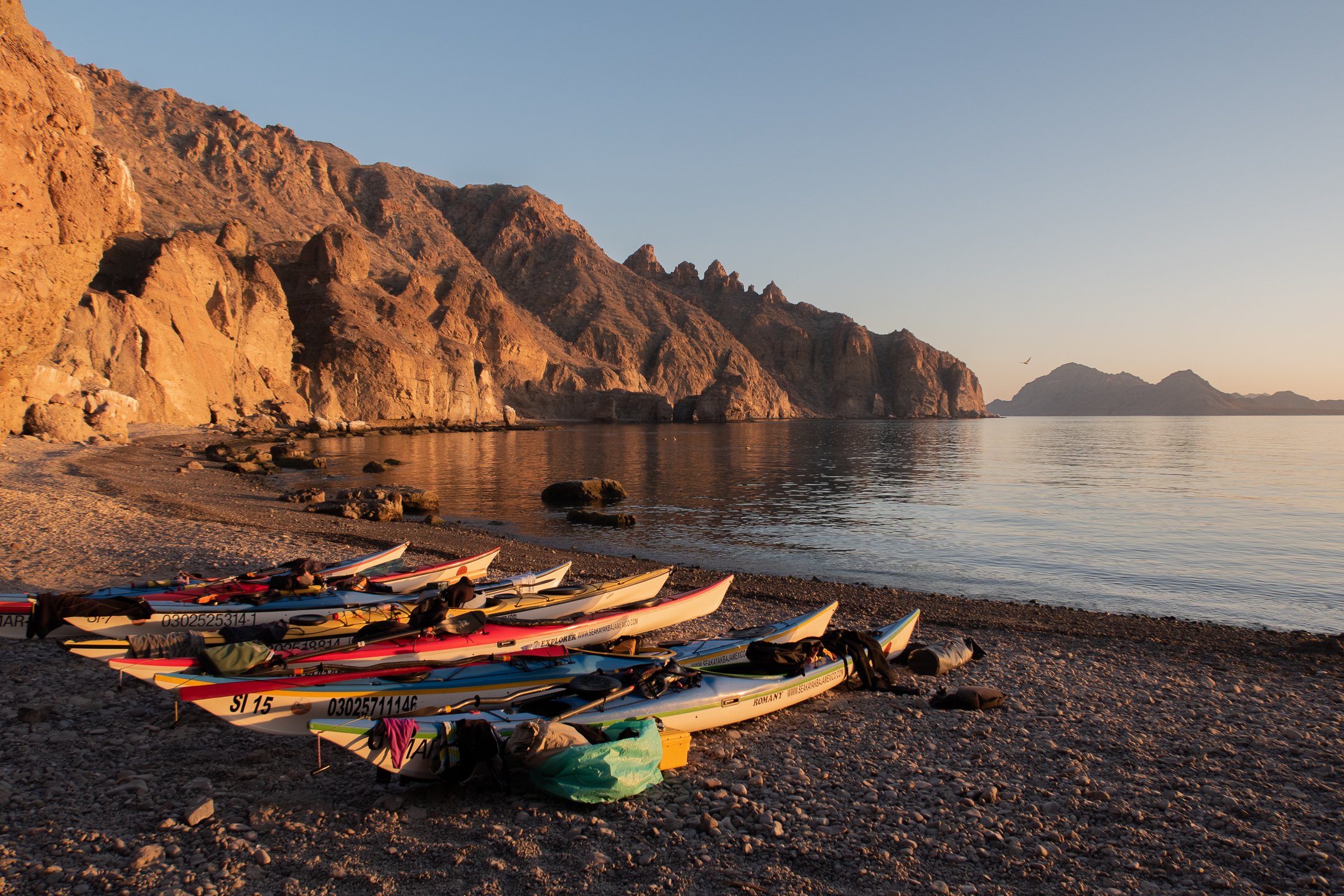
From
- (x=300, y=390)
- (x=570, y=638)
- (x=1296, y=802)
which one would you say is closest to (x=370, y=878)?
(x=570, y=638)

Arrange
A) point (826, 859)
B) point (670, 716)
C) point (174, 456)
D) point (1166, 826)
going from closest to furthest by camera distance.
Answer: point (826, 859) < point (1166, 826) < point (670, 716) < point (174, 456)

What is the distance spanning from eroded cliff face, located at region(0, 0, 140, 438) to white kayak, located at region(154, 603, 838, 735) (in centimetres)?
1728

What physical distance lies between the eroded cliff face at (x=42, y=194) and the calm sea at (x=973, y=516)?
41.0ft

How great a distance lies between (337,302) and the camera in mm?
80062

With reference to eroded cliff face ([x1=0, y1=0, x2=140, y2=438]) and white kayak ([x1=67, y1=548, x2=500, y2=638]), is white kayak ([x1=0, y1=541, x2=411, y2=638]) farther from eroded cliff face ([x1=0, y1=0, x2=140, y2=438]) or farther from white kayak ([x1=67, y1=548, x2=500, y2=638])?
eroded cliff face ([x1=0, y1=0, x2=140, y2=438])

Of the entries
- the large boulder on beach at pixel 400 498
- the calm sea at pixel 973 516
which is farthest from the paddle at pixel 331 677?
the large boulder on beach at pixel 400 498

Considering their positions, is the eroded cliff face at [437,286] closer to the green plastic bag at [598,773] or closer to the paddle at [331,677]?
the paddle at [331,677]

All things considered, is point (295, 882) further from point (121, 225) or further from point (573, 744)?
point (121, 225)

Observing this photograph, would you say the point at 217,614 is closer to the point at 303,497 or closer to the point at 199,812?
the point at 199,812

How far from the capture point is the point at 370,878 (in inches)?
168

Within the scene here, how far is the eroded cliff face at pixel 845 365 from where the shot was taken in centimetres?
17838

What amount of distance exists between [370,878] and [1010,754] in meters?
5.57

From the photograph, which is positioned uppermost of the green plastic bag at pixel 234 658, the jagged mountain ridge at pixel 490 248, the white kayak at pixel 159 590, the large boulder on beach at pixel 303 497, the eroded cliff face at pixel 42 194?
the jagged mountain ridge at pixel 490 248

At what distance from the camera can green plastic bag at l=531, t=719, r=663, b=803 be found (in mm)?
5227
